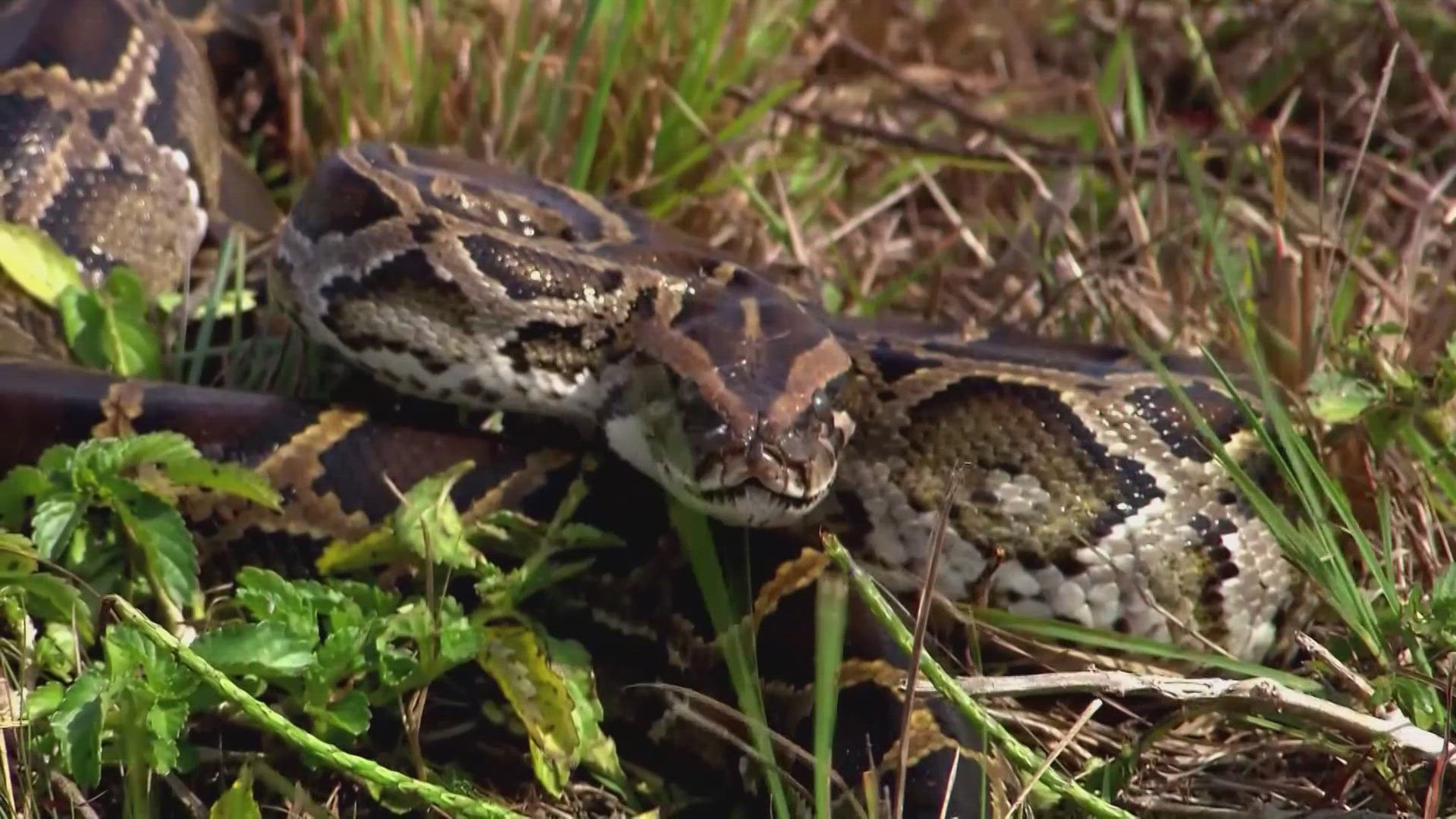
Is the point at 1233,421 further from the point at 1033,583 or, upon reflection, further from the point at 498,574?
the point at 498,574

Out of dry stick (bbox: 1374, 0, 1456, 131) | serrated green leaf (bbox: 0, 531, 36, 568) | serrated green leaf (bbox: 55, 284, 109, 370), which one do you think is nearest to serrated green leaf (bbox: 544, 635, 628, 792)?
serrated green leaf (bbox: 0, 531, 36, 568)

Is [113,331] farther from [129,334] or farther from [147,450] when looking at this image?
[147,450]

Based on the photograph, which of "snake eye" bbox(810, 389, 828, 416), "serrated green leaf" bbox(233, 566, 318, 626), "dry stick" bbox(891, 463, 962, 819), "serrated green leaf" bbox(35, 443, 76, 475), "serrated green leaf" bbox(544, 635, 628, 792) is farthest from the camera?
"snake eye" bbox(810, 389, 828, 416)

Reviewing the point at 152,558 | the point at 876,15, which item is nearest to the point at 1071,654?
the point at 152,558

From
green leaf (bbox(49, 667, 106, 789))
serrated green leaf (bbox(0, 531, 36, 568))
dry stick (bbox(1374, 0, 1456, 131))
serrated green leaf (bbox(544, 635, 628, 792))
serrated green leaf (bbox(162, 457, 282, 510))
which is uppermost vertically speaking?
dry stick (bbox(1374, 0, 1456, 131))

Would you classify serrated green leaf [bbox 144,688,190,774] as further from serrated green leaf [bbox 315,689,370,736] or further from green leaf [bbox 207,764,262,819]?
serrated green leaf [bbox 315,689,370,736]
